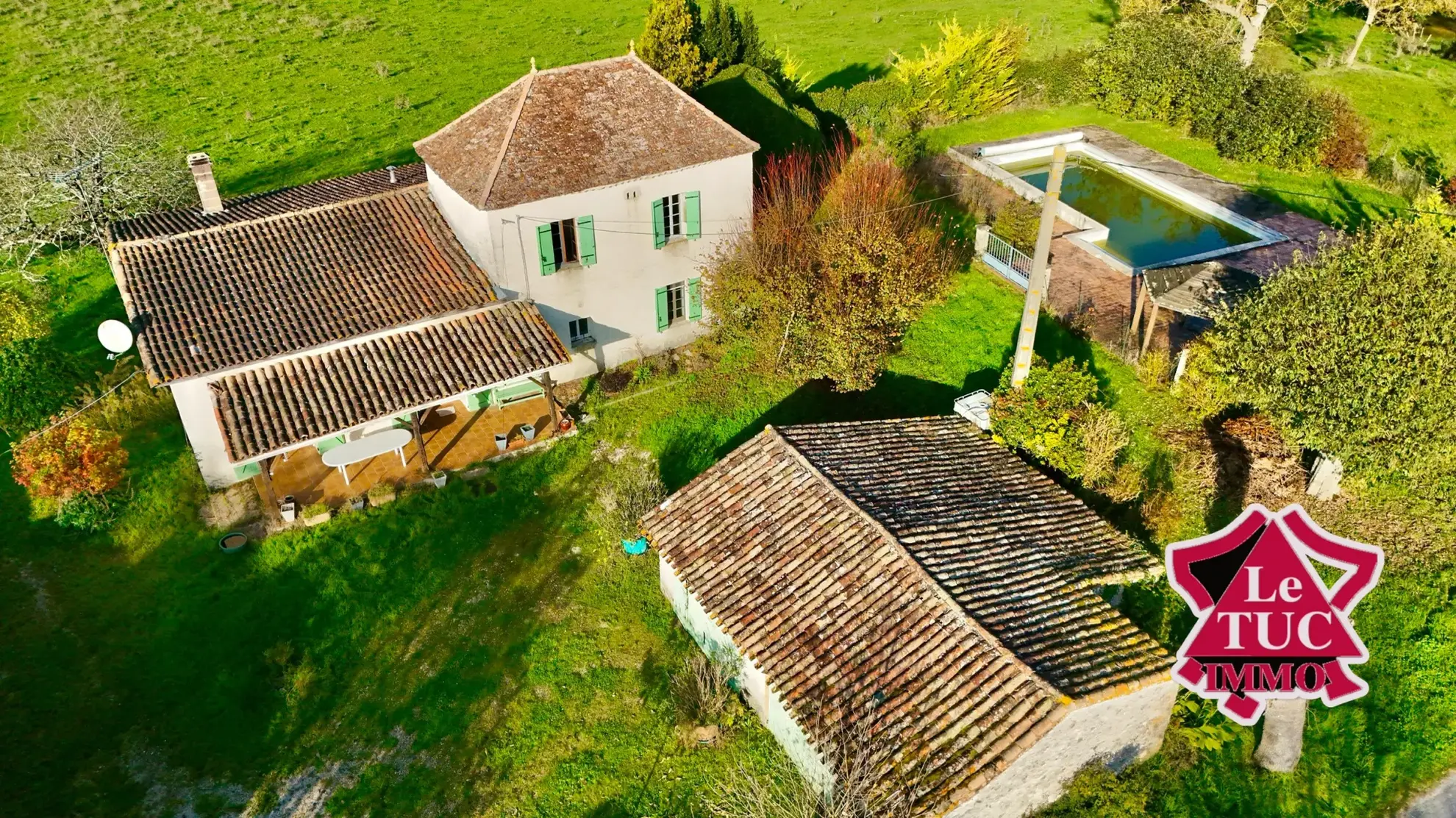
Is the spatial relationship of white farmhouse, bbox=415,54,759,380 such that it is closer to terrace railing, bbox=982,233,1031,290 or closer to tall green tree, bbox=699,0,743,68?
terrace railing, bbox=982,233,1031,290

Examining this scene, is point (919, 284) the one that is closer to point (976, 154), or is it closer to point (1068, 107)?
point (976, 154)

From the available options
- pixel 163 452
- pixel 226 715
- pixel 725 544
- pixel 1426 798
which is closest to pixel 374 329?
pixel 163 452

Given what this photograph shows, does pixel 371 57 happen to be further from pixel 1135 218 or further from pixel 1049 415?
pixel 1049 415

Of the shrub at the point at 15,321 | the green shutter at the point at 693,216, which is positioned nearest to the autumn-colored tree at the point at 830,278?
the green shutter at the point at 693,216

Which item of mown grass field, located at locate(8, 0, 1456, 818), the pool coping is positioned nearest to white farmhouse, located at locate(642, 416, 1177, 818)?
mown grass field, located at locate(8, 0, 1456, 818)

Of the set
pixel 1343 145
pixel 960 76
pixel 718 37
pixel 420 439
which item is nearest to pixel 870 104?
pixel 960 76

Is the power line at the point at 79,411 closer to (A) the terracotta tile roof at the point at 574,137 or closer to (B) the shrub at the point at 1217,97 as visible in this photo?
(A) the terracotta tile roof at the point at 574,137

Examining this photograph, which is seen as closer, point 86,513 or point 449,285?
point 86,513
